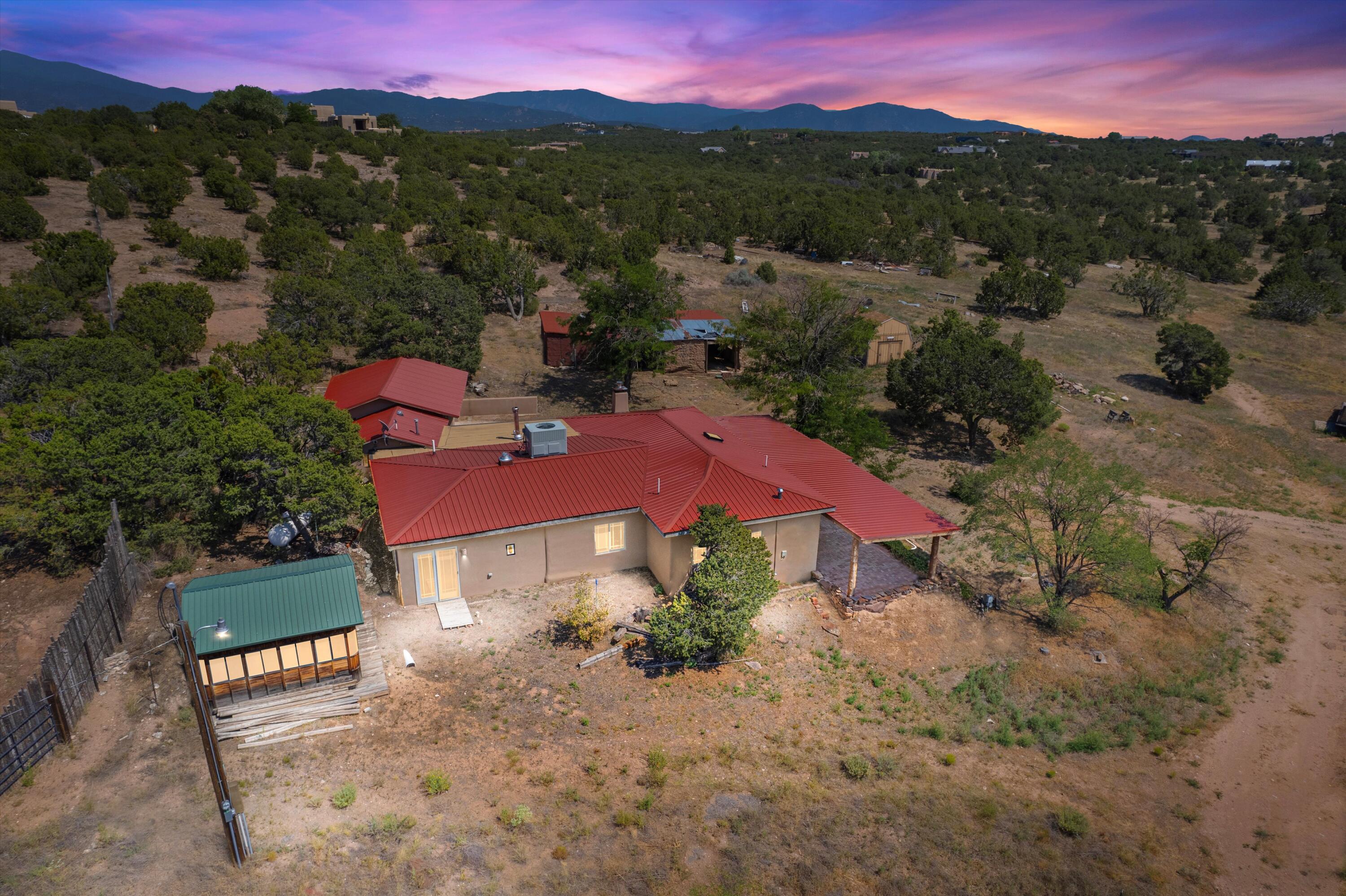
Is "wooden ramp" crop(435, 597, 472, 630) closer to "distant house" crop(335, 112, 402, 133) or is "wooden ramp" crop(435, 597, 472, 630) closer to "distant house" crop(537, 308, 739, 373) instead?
"distant house" crop(537, 308, 739, 373)

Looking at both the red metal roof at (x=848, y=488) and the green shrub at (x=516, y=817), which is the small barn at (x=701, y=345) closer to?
the red metal roof at (x=848, y=488)

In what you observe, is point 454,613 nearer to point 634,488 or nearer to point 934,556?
point 634,488

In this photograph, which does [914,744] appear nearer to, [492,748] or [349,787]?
[492,748]

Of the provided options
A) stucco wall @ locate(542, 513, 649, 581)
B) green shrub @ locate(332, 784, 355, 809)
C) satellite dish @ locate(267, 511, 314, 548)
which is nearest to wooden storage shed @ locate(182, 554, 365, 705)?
green shrub @ locate(332, 784, 355, 809)

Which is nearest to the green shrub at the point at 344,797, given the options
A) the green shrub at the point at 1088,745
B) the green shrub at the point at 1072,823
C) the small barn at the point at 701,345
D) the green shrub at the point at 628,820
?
the green shrub at the point at 628,820

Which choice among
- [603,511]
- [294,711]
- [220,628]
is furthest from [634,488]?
[220,628]

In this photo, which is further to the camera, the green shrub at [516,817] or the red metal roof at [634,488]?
the red metal roof at [634,488]
